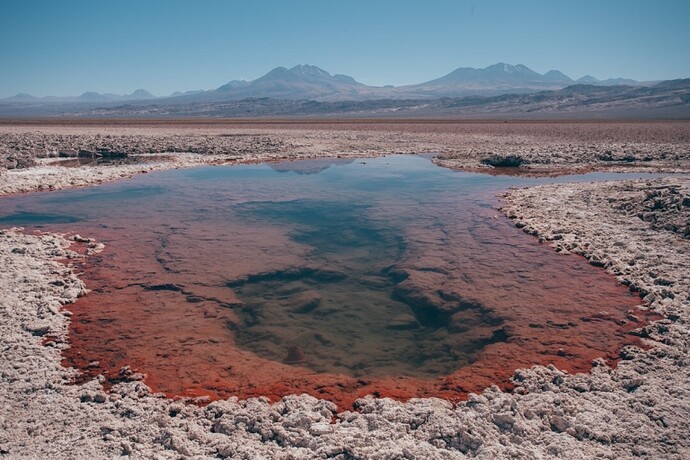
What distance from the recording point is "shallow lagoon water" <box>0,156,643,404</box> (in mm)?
5238

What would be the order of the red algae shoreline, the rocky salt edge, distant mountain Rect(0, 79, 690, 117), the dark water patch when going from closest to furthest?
A: 1. the rocky salt edge
2. the red algae shoreline
3. the dark water patch
4. distant mountain Rect(0, 79, 690, 117)

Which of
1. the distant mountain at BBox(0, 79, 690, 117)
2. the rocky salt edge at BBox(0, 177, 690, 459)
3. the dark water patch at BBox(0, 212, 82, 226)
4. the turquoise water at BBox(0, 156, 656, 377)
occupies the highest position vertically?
the distant mountain at BBox(0, 79, 690, 117)

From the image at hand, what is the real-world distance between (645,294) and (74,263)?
8.80 m

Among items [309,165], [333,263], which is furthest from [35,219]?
[309,165]

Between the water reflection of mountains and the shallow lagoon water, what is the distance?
5.97m

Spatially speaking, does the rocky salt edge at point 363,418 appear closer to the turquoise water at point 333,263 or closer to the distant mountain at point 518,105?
the turquoise water at point 333,263

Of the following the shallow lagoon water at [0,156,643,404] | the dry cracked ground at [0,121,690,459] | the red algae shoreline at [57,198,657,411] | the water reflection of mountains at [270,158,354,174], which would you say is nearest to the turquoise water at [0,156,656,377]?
the shallow lagoon water at [0,156,643,404]

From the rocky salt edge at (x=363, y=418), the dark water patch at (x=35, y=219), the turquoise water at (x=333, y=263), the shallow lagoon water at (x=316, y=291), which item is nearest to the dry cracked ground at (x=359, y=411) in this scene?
the rocky salt edge at (x=363, y=418)

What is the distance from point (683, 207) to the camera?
9516mm

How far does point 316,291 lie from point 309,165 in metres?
13.4

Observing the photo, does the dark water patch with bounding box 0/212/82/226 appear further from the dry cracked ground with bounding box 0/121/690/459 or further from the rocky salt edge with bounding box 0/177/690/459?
the rocky salt edge with bounding box 0/177/690/459

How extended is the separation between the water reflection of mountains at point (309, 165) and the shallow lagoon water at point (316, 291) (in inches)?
235

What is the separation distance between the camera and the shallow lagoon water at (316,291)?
17.2ft

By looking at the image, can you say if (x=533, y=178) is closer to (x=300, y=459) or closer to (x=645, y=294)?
(x=645, y=294)
